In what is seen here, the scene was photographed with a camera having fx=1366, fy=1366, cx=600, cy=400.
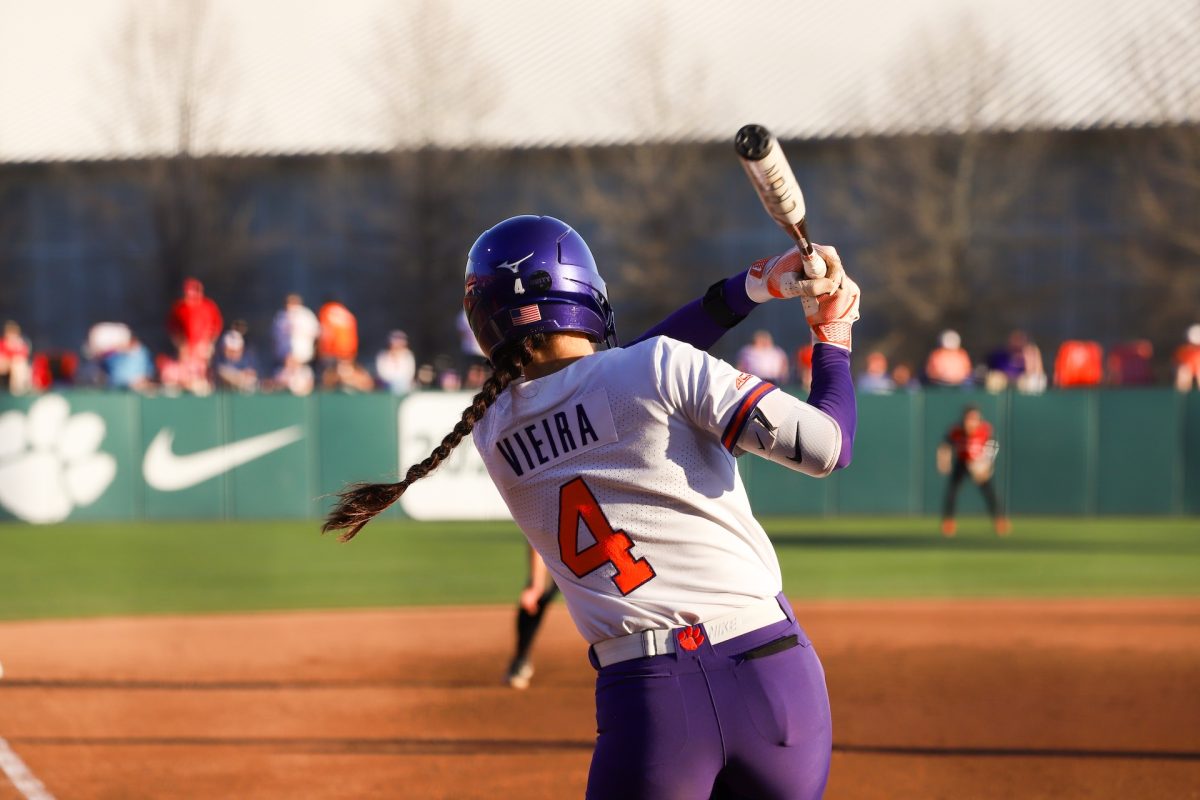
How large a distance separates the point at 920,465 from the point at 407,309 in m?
17.7

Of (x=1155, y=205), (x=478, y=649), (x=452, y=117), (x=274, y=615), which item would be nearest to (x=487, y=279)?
(x=478, y=649)

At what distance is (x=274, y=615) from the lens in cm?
1109

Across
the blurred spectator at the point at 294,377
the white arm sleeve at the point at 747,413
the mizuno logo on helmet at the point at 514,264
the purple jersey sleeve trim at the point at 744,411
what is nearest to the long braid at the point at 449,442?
the mizuno logo on helmet at the point at 514,264

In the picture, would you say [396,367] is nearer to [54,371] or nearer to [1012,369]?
[54,371]

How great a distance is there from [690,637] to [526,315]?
2.47 feet

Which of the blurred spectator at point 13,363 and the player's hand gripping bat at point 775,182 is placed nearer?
the player's hand gripping bat at point 775,182

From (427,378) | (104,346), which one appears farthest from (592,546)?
(104,346)

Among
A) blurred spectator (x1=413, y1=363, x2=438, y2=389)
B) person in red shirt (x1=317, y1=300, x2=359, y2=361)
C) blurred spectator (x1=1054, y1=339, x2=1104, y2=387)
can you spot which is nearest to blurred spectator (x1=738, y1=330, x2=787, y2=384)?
blurred spectator (x1=1054, y1=339, x2=1104, y2=387)

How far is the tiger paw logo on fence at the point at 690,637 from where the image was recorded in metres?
2.69

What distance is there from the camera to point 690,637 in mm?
2697

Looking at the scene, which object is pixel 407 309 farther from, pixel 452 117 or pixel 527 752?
pixel 527 752

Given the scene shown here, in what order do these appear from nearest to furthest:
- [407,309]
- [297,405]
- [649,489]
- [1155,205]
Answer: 1. [649,489]
2. [297,405]
3. [1155,205]
4. [407,309]

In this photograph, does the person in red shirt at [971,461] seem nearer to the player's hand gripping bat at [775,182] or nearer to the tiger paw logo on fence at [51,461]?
the tiger paw logo on fence at [51,461]

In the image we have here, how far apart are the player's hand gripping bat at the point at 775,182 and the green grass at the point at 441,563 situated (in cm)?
930
